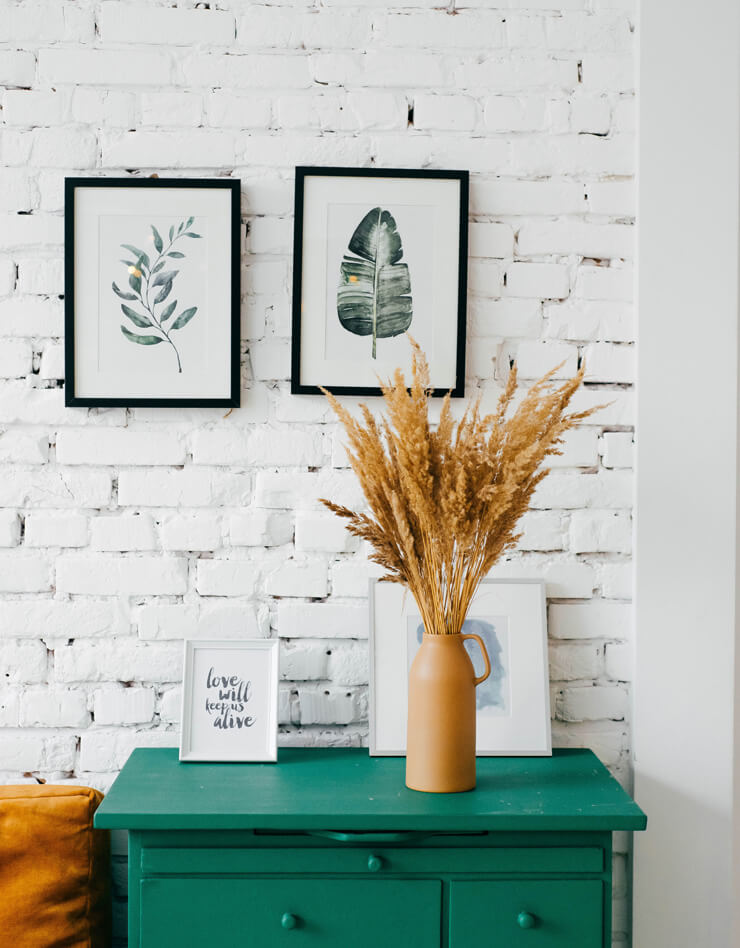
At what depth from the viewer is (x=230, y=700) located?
1.52 metres

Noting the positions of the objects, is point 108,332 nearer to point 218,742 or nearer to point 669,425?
point 218,742

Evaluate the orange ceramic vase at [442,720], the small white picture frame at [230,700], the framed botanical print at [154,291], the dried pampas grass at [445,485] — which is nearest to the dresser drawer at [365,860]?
the orange ceramic vase at [442,720]

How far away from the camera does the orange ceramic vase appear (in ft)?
4.40

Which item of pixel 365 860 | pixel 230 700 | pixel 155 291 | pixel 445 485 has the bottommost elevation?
pixel 365 860

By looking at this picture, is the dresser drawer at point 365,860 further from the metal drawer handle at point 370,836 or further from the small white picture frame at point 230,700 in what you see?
the small white picture frame at point 230,700

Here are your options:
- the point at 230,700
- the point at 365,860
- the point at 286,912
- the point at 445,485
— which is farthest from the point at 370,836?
the point at 445,485

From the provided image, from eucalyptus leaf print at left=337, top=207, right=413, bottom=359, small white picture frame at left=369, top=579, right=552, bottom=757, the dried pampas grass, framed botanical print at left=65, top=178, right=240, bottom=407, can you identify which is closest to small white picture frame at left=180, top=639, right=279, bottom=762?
small white picture frame at left=369, top=579, right=552, bottom=757

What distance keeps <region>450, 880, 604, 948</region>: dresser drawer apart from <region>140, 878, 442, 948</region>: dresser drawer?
0.04 m

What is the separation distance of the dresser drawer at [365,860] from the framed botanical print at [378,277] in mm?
815

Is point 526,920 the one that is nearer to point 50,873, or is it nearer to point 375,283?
point 50,873

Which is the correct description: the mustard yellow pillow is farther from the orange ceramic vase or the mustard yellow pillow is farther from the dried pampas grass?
the dried pampas grass

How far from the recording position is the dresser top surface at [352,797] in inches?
48.9

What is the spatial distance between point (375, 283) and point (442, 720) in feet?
2.71

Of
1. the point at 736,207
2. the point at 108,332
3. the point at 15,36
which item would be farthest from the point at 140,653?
the point at 736,207
